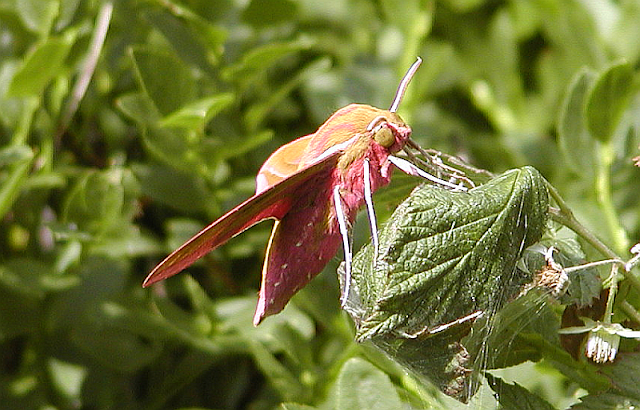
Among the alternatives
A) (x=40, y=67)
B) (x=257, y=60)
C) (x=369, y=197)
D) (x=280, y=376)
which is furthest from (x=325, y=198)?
(x=40, y=67)

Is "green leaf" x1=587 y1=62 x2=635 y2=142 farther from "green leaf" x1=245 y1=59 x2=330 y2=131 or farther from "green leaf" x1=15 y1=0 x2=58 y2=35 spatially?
"green leaf" x1=15 y1=0 x2=58 y2=35

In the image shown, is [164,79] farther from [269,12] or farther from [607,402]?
[607,402]

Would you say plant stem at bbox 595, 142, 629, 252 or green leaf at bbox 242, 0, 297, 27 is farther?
green leaf at bbox 242, 0, 297, 27

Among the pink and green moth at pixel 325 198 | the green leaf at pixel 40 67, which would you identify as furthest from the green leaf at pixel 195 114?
the pink and green moth at pixel 325 198

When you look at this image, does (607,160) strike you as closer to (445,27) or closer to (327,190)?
(327,190)

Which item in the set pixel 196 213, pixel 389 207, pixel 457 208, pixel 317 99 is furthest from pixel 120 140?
pixel 457 208

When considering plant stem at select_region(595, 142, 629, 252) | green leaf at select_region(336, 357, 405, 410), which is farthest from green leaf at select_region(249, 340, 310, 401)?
plant stem at select_region(595, 142, 629, 252)

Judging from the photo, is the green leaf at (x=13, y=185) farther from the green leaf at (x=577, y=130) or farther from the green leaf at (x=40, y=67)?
the green leaf at (x=577, y=130)
